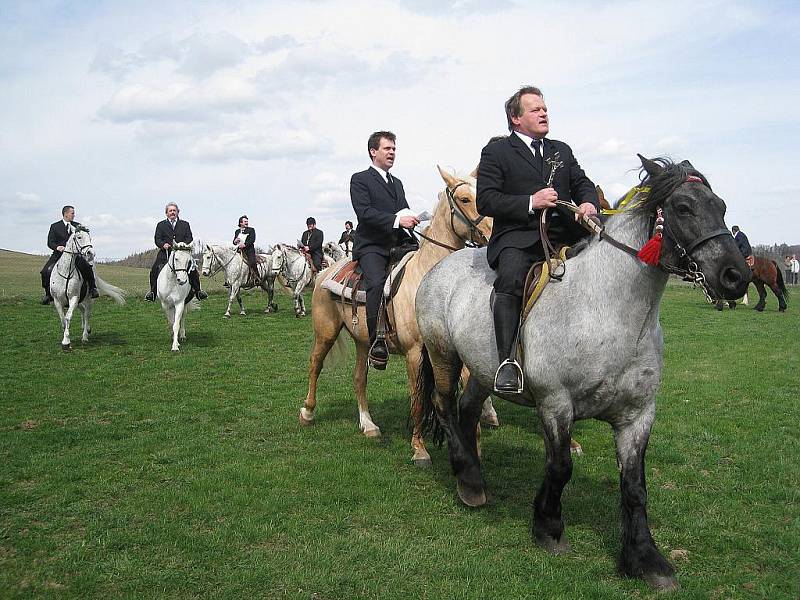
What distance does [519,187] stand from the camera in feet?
17.1

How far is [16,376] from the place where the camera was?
40.5 ft

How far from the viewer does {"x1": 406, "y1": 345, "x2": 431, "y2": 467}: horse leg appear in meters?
6.79

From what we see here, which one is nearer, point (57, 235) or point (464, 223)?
point (464, 223)

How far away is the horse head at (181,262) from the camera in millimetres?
15531

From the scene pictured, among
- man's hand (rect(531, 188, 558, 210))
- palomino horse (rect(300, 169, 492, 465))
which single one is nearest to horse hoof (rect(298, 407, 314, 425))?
palomino horse (rect(300, 169, 492, 465))

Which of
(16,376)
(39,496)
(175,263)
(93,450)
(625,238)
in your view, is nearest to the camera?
(625,238)

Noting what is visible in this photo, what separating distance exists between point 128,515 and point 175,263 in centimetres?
1054

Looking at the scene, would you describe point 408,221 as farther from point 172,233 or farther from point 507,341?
point 172,233

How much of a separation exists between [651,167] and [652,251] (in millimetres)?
542

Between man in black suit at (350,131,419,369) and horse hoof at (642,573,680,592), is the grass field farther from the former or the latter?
man in black suit at (350,131,419,369)

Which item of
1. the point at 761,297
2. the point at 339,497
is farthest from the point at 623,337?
the point at 761,297

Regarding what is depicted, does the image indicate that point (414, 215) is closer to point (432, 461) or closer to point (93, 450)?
point (432, 461)

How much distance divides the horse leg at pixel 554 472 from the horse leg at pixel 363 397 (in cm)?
349

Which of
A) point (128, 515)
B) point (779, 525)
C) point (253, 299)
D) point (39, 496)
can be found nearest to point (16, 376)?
point (39, 496)
